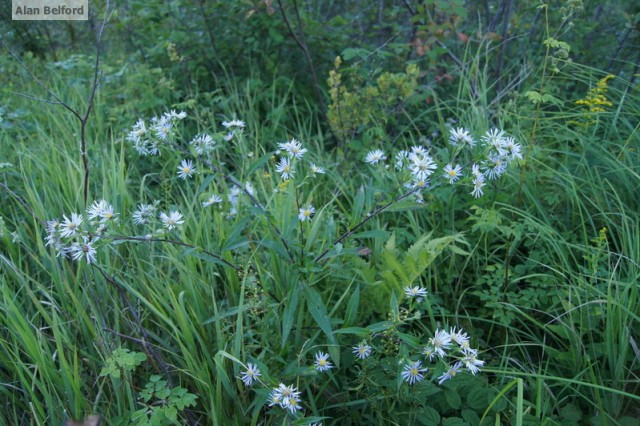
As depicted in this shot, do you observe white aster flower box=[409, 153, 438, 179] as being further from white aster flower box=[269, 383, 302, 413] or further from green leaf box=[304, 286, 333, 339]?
white aster flower box=[269, 383, 302, 413]

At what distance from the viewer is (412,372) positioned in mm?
1427

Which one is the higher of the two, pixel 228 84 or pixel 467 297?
pixel 228 84

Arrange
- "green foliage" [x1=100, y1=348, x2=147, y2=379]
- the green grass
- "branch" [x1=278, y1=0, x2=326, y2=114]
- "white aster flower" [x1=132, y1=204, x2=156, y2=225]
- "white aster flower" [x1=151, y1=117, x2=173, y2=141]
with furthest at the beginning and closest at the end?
"branch" [x1=278, y1=0, x2=326, y2=114]
"white aster flower" [x1=132, y1=204, x2=156, y2=225]
"white aster flower" [x1=151, y1=117, x2=173, y2=141]
the green grass
"green foliage" [x1=100, y1=348, x2=147, y2=379]

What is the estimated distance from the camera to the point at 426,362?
5.37 feet

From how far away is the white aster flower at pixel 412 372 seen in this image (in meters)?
1.42

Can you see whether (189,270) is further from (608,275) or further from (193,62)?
(193,62)

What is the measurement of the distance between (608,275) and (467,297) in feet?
1.60

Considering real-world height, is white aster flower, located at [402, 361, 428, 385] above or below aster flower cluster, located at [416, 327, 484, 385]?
below

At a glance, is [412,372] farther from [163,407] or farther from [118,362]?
[118,362]

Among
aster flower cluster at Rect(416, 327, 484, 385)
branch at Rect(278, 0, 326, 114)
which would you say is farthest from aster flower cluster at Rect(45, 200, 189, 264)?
branch at Rect(278, 0, 326, 114)

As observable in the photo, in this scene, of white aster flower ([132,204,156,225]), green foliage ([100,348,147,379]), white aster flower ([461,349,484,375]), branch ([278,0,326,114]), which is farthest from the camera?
branch ([278,0,326,114])

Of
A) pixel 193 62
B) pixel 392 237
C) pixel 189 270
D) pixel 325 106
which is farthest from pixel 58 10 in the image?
pixel 392 237

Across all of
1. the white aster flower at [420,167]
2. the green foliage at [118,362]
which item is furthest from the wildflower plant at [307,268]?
the green foliage at [118,362]

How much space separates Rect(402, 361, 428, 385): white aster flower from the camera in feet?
4.66
